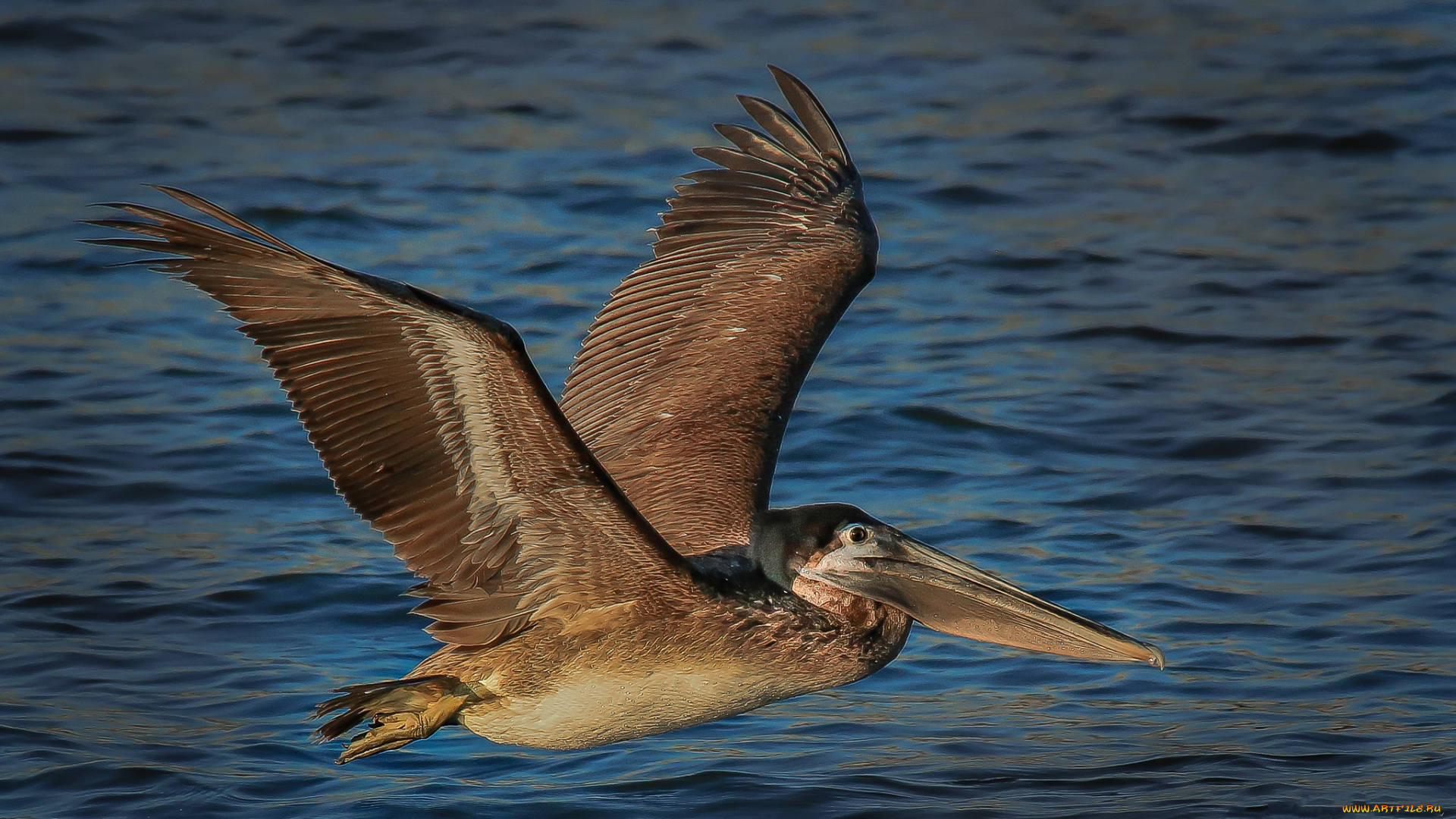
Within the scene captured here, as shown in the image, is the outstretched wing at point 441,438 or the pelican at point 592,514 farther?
the pelican at point 592,514

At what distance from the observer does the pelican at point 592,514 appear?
4.32m

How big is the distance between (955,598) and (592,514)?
3.95 feet

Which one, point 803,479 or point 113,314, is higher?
point 113,314

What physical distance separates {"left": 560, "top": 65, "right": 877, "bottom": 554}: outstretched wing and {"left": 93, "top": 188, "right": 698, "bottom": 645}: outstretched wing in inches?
26.1

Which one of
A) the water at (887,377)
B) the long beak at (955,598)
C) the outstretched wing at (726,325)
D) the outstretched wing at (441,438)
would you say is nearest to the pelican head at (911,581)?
the long beak at (955,598)

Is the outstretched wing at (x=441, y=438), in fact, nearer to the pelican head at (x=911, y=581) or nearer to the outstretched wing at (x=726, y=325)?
the pelican head at (x=911, y=581)

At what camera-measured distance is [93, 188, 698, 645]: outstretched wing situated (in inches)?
166

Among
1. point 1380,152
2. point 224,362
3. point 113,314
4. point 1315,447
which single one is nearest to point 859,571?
point 1315,447

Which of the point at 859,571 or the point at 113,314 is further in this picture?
the point at 113,314

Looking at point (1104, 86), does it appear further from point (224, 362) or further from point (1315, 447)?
point (224, 362)

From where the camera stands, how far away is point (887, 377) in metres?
8.55

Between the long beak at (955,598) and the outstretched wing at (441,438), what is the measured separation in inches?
22.8

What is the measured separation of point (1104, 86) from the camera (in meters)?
12.6

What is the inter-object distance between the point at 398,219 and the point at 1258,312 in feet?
15.9
